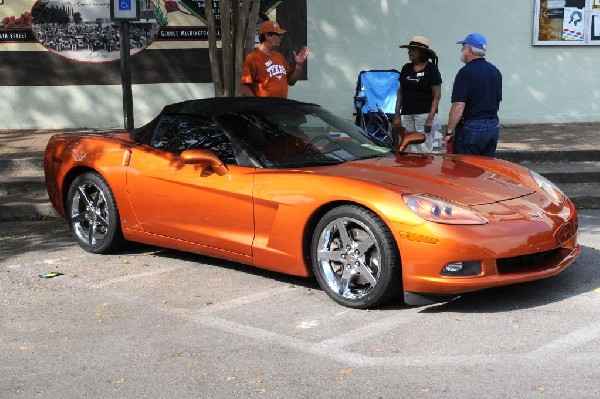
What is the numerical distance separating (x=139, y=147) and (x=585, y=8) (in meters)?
9.34

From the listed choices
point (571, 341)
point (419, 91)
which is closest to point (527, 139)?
point (419, 91)

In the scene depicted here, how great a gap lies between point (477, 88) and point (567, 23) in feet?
22.2

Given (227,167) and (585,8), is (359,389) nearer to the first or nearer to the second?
(227,167)

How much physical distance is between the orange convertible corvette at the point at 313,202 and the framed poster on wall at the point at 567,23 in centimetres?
782

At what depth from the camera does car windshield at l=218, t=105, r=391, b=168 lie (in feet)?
21.5

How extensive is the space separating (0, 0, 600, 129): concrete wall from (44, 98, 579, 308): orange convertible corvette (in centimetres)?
573

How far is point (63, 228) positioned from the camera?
8711 mm

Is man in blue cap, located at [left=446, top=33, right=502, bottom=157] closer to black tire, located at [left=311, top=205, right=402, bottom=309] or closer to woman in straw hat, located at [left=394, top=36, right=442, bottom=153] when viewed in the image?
woman in straw hat, located at [left=394, top=36, right=442, bottom=153]

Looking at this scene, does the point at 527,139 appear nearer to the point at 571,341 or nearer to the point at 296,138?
the point at 296,138

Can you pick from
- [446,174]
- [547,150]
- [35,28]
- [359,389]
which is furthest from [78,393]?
[35,28]

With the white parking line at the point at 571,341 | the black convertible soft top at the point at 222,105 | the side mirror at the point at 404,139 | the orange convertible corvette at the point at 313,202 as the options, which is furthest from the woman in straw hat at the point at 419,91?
the white parking line at the point at 571,341

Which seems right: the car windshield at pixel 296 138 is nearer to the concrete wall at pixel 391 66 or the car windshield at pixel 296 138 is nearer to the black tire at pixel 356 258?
the black tire at pixel 356 258

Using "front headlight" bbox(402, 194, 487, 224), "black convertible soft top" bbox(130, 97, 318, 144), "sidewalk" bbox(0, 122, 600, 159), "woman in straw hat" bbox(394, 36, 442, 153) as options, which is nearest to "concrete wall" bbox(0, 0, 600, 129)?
"sidewalk" bbox(0, 122, 600, 159)

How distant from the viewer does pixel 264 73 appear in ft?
30.2
